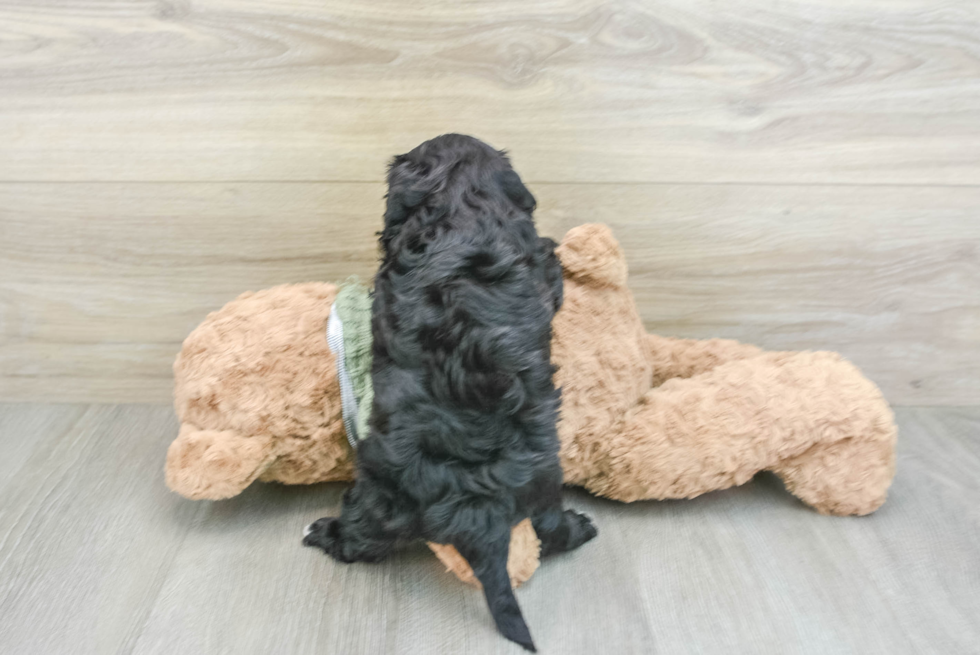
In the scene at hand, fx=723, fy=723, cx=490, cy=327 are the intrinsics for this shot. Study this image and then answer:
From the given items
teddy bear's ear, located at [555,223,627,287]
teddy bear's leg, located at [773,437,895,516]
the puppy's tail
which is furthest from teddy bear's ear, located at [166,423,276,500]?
teddy bear's leg, located at [773,437,895,516]

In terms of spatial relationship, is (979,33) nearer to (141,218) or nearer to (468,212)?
(468,212)

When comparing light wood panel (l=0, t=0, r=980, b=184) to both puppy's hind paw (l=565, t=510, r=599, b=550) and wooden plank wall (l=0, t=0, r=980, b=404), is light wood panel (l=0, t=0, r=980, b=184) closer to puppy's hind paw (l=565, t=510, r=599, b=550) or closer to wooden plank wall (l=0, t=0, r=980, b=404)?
wooden plank wall (l=0, t=0, r=980, b=404)

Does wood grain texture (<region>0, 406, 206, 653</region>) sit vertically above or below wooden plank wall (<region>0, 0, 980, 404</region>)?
below

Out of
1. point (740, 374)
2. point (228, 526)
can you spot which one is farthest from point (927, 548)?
point (228, 526)

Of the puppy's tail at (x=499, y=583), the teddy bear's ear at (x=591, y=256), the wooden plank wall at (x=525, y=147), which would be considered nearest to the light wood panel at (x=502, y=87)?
the wooden plank wall at (x=525, y=147)

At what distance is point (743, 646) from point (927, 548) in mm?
316

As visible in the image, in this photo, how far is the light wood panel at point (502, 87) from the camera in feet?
3.11

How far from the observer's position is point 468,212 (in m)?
0.69

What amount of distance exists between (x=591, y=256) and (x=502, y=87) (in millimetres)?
280

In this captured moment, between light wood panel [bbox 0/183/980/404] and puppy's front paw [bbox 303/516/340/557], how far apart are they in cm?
37

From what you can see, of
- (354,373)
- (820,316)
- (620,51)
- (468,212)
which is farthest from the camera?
(820,316)

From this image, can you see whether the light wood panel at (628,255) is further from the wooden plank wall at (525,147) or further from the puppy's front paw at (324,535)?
the puppy's front paw at (324,535)

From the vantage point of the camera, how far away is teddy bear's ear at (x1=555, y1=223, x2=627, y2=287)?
2.84 feet

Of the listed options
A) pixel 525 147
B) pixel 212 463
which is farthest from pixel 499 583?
pixel 525 147
